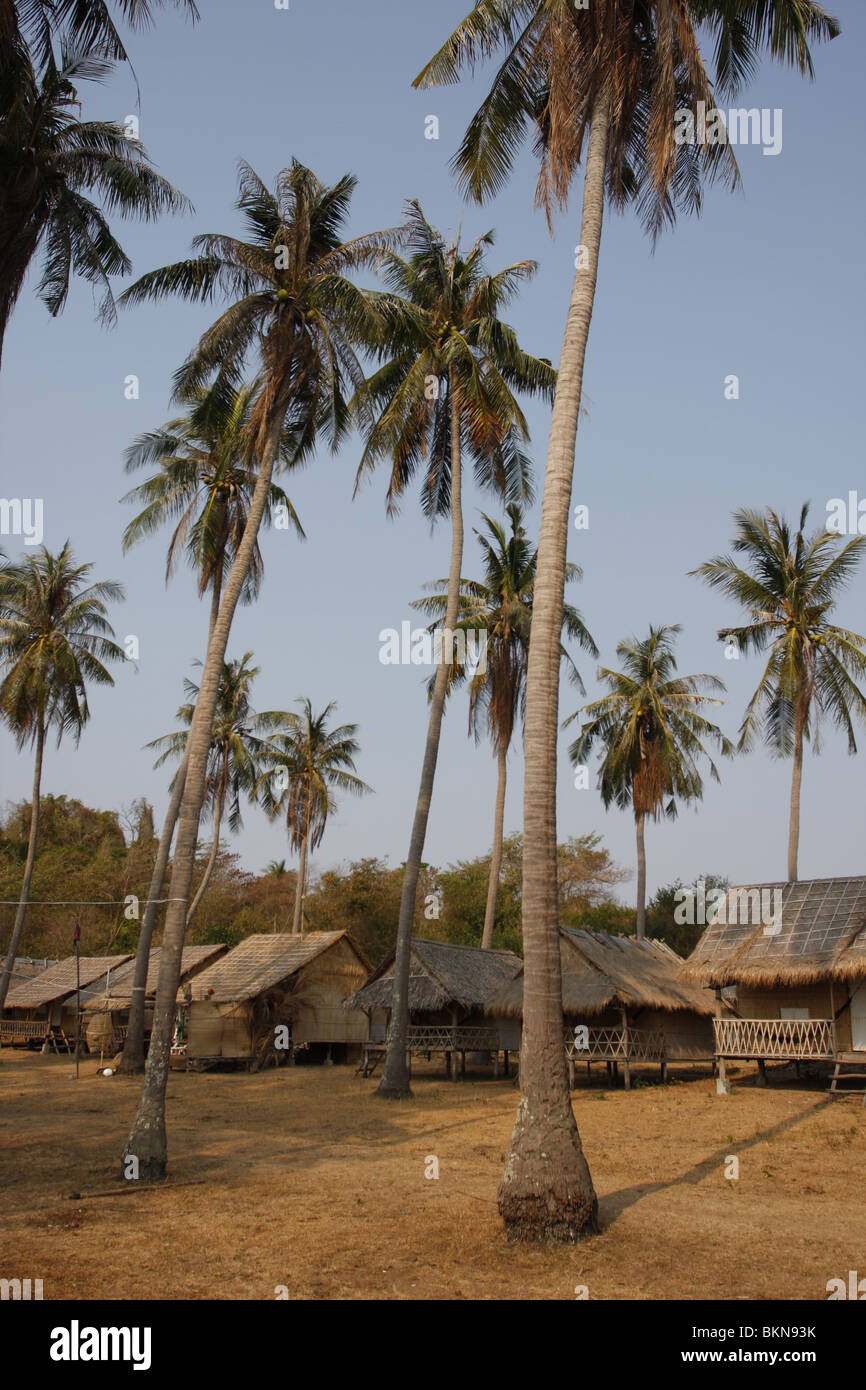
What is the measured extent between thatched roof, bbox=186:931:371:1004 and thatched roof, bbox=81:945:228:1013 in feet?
3.59

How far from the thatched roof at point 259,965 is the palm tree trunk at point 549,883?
24610 mm

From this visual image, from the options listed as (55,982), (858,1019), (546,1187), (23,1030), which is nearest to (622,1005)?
(858,1019)

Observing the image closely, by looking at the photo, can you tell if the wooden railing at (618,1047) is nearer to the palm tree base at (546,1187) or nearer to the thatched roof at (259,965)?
the thatched roof at (259,965)

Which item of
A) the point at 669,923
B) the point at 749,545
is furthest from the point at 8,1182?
the point at 669,923

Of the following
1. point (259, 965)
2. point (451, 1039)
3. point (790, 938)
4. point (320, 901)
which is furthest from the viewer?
point (320, 901)

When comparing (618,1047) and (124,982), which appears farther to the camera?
(124,982)

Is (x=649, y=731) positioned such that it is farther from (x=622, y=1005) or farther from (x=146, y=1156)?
(x=146, y=1156)

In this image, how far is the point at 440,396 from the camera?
78.9 feet

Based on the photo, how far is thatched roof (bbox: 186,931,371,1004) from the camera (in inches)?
1282

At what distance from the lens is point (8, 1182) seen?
12109 millimetres

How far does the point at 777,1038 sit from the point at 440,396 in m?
16.9

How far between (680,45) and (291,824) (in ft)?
119

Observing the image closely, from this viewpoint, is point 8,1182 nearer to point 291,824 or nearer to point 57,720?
point 57,720

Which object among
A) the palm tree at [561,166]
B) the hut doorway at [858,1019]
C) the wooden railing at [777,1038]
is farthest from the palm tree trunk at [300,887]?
the palm tree at [561,166]
